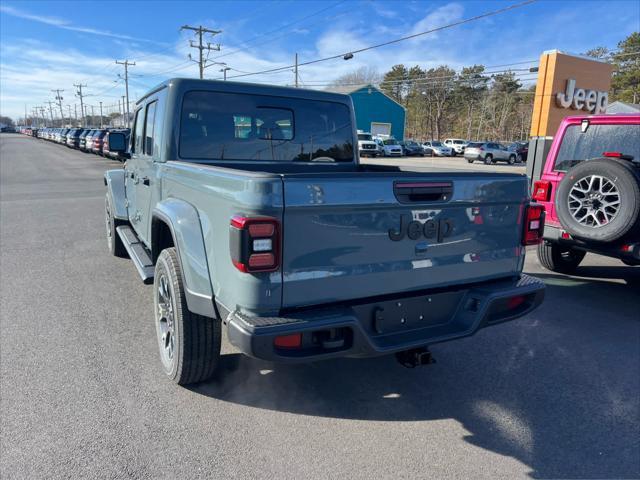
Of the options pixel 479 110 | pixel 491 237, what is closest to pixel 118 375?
pixel 491 237

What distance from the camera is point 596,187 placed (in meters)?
4.87

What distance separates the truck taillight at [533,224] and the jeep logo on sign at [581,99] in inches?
602

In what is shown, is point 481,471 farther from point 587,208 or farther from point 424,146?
point 424,146

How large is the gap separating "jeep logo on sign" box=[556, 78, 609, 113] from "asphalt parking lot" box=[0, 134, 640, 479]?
13746 mm

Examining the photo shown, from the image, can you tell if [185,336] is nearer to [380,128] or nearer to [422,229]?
[422,229]

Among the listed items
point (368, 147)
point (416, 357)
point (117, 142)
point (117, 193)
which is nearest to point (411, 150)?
point (368, 147)

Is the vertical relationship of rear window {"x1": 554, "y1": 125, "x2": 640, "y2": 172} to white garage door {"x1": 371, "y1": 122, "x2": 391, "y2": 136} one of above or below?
below

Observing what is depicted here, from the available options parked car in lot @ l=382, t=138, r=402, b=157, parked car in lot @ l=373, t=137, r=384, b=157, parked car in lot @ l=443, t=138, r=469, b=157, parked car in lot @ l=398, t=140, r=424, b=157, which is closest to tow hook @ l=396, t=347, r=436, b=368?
parked car in lot @ l=373, t=137, r=384, b=157

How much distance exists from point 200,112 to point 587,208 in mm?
4043

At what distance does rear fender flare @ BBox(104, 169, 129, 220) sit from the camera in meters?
5.69

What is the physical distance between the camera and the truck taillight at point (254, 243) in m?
2.25

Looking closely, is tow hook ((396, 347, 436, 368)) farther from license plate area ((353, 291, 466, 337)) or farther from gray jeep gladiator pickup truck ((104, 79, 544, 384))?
license plate area ((353, 291, 466, 337))

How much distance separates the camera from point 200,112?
373cm

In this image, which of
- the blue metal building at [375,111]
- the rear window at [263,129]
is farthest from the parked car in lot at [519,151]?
the rear window at [263,129]
